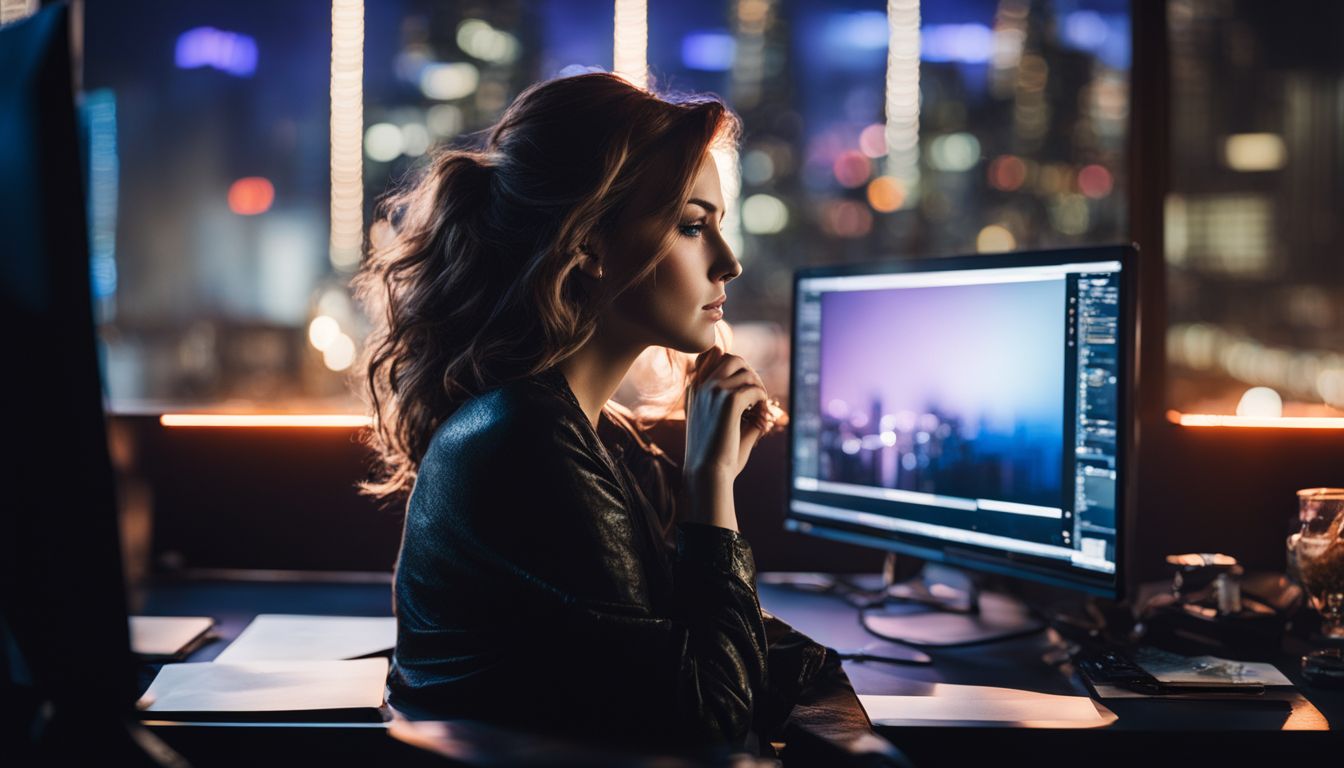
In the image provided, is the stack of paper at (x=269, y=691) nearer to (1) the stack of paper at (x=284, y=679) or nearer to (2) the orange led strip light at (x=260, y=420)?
(1) the stack of paper at (x=284, y=679)

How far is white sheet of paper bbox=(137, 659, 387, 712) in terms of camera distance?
1.06 metres

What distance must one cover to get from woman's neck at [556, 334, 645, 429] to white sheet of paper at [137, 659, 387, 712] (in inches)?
16.7

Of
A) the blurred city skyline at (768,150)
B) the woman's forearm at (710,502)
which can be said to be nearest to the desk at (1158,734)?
the woman's forearm at (710,502)

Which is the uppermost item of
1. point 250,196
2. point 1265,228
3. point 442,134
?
point 1265,228

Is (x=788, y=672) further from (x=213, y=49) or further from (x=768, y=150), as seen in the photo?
(x=768, y=150)

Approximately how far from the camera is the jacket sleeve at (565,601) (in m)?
0.96

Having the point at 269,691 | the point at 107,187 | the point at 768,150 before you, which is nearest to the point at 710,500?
the point at 269,691

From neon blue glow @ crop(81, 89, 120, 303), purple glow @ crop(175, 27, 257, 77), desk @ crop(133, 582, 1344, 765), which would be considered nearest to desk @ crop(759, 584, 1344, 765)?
desk @ crop(133, 582, 1344, 765)

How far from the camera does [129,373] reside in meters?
9.52

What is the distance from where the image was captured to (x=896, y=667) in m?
1.32

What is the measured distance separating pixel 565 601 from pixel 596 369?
16.1 inches

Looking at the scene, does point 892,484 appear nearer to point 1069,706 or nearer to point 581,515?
point 1069,706

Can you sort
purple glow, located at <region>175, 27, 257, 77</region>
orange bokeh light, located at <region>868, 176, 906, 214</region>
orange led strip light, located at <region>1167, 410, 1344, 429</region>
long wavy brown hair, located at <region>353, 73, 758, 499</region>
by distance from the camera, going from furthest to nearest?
orange bokeh light, located at <region>868, 176, 906, 214</region> < purple glow, located at <region>175, 27, 257, 77</region> < orange led strip light, located at <region>1167, 410, 1344, 429</region> < long wavy brown hair, located at <region>353, 73, 758, 499</region>

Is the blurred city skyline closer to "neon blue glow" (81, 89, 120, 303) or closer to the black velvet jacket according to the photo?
"neon blue glow" (81, 89, 120, 303)
